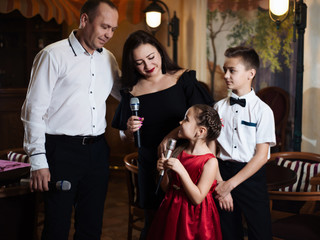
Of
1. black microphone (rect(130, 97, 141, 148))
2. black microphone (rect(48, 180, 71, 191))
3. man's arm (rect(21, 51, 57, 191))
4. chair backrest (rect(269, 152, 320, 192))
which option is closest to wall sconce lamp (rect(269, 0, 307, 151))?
chair backrest (rect(269, 152, 320, 192))

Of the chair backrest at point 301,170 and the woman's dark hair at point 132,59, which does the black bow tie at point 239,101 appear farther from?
the chair backrest at point 301,170

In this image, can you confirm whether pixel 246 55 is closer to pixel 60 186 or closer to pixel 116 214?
pixel 60 186

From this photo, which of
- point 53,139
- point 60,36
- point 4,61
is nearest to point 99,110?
point 53,139

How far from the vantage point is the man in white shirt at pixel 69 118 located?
2.04 m

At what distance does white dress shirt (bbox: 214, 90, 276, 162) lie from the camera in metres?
2.17

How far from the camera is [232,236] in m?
2.20

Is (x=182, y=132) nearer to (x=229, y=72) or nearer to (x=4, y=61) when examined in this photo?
(x=229, y=72)

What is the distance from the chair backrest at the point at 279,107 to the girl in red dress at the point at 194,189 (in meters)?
2.97

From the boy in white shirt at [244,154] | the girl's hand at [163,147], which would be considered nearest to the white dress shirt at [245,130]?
the boy in white shirt at [244,154]

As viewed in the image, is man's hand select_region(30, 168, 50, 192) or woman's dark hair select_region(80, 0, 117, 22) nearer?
man's hand select_region(30, 168, 50, 192)

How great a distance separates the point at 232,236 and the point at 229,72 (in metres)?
0.88

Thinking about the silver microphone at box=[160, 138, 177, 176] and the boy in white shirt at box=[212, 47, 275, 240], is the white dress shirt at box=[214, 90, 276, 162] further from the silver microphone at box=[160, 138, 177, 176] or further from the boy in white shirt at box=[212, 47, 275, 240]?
the silver microphone at box=[160, 138, 177, 176]

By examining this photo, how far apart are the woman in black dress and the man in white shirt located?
0.56ft

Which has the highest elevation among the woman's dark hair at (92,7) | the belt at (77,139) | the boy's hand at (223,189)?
the woman's dark hair at (92,7)
